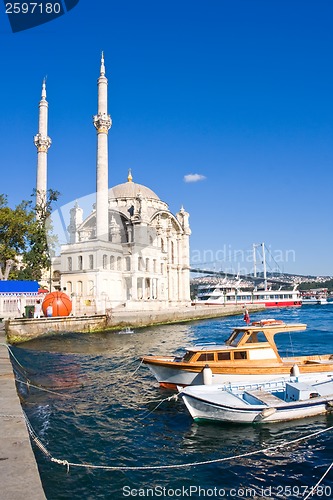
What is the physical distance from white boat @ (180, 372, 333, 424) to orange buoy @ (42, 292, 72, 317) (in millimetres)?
21911

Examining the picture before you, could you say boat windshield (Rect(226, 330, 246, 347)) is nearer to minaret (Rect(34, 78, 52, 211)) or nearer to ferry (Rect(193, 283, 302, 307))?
minaret (Rect(34, 78, 52, 211))

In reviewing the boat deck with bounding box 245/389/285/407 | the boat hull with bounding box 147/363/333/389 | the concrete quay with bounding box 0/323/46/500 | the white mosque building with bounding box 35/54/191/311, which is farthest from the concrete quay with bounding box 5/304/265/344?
the concrete quay with bounding box 0/323/46/500

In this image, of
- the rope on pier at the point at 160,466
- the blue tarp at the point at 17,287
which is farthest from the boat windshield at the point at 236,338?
the blue tarp at the point at 17,287

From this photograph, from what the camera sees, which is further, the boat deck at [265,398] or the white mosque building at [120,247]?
the white mosque building at [120,247]

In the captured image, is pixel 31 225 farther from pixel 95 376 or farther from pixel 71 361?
pixel 95 376

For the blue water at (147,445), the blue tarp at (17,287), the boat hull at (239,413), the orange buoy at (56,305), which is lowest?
the blue water at (147,445)

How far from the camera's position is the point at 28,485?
5164mm

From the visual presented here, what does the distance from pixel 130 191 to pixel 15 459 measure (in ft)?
228

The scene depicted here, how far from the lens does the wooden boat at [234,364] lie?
13789 millimetres

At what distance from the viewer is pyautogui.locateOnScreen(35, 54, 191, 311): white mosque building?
51.6 metres

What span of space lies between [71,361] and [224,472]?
44.7 feet

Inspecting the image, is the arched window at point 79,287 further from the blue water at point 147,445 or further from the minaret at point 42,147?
the blue water at point 147,445

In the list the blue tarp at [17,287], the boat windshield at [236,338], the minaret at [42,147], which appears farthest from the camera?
the minaret at [42,147]

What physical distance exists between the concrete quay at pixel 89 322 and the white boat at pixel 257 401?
17.1 m
